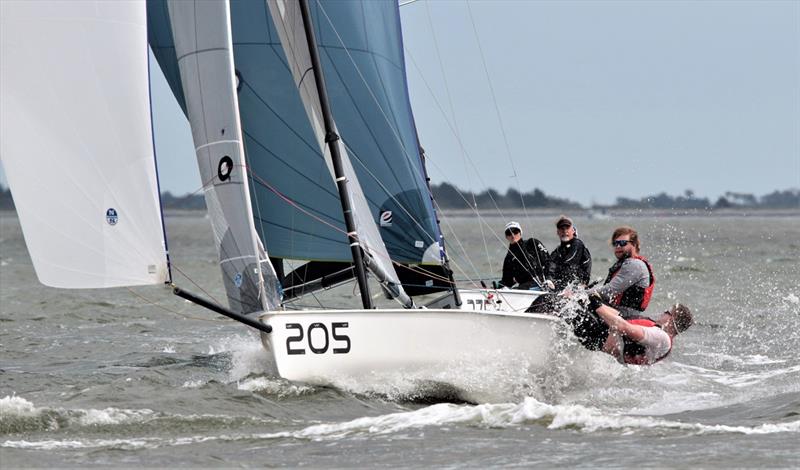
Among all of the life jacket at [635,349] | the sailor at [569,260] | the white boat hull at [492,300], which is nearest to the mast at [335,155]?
the white boat hull at [492,300]

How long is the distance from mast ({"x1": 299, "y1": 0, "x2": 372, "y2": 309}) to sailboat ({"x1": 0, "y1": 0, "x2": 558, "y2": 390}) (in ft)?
0.04

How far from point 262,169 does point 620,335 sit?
3.72 metres

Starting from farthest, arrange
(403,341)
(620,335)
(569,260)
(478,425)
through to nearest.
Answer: (569,260)
(620,335)
(403,341)
(478,425)

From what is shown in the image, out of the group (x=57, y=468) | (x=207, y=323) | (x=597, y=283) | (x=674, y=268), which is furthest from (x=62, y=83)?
(x=674, y=268)

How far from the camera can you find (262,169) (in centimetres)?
1102

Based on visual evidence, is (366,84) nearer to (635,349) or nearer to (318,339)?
(318,339)

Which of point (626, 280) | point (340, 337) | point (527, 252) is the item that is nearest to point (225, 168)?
point (340, 337)

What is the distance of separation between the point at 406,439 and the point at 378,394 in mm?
Result: 1374

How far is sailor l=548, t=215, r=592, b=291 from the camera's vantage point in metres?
10.8

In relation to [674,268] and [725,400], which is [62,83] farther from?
[674,268]

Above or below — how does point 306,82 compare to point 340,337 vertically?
above

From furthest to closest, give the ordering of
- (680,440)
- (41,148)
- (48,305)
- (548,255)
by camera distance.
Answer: (48,305) < (548,255) < (41,148) < (680,440)

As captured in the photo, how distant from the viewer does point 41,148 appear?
27.0 feet

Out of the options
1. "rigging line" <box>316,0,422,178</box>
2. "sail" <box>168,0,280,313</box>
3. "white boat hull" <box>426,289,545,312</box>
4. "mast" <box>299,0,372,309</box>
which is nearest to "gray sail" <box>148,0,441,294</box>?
"rigging line" <box>316,0,422,178</box>
